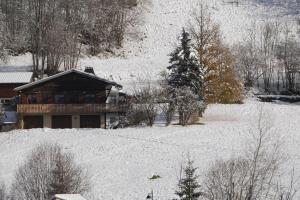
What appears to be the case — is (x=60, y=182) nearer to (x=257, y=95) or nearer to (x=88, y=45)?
(x=257, y=95)

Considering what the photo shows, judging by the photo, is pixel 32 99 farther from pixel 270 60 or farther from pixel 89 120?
→ pixel 270 60

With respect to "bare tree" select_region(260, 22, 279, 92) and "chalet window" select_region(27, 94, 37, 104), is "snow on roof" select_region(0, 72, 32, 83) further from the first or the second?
"bare tree" select_region(260, 22, 279, 92)

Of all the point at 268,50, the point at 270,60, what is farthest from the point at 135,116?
the point at 268,50

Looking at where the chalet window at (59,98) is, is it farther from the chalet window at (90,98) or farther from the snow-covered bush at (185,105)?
the snow-covered bush at (185,105)

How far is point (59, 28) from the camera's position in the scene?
67.8 metres

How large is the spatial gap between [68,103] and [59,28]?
2129cm

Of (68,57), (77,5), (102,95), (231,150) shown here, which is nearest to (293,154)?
(231,150)

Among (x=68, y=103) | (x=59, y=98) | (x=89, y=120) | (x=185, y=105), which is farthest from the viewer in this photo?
(x=59, y=98)

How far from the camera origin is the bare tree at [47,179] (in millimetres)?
25234

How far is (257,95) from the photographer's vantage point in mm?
68688

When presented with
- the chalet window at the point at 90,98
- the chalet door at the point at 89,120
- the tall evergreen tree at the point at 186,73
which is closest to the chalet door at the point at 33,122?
the chalet door at the point at 89,120

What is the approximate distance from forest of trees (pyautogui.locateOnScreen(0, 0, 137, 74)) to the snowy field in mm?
25534

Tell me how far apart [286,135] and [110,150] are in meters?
13.3

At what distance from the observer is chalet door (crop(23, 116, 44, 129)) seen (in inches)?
1863
